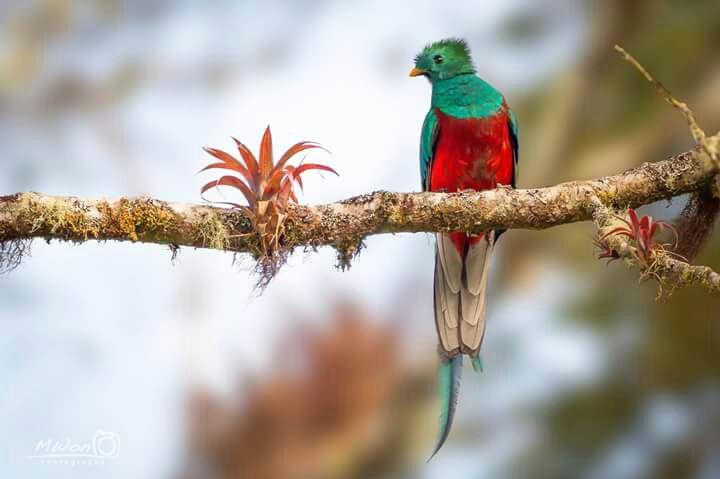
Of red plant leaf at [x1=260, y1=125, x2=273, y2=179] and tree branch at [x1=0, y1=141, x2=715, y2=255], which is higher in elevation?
red plant leaf at [x1=260, y1=125, x2=273, y2=179]

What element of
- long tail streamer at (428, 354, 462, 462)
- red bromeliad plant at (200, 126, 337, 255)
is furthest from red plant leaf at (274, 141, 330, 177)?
long tail streamer at (428, 354, 462, 462)

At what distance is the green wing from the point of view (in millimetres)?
4121

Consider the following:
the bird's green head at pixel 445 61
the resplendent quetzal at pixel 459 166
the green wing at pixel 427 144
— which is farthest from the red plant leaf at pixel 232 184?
the bird's green head at pixel 445 61

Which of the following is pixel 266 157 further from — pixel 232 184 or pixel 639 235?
pixel 639 235

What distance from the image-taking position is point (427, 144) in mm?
4145

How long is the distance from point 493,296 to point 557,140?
128 cm

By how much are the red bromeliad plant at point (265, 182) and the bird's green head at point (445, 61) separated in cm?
165

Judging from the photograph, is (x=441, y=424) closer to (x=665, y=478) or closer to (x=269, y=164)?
(x=269, y=164)

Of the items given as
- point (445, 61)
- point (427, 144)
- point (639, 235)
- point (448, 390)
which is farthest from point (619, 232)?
point (445, 61)

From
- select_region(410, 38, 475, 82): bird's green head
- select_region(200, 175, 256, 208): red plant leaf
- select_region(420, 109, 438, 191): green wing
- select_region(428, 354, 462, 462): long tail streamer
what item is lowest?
select_region(428, 354, 462, 462): long tail streamer

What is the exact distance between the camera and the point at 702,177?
2980 mm

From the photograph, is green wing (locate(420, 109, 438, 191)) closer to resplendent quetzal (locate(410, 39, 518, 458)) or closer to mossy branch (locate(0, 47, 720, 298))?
resplendent quetzal (locate(410, 39, 518, 458))

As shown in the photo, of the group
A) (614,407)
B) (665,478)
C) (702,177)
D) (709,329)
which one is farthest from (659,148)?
(702,177)

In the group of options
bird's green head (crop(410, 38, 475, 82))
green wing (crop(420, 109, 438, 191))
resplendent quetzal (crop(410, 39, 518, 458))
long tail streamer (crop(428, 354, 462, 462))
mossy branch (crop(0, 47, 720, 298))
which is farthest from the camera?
bird's green head (crop(410, 38, 475, 82))
